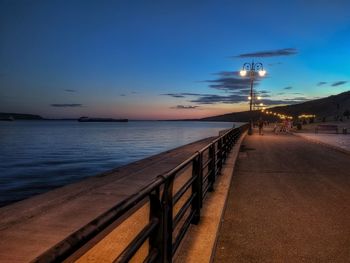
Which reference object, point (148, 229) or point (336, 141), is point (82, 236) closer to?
point (148, 229)

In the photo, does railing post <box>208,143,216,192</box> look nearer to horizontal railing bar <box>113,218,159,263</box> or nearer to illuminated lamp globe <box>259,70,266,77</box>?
horizontal railing bar <box>113,218,159,263</box>

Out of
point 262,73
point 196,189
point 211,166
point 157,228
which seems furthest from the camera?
point 262,73

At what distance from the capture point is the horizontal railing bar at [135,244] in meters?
2.48

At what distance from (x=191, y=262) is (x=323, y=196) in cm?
552

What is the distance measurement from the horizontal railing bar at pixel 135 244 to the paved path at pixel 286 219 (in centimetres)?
192

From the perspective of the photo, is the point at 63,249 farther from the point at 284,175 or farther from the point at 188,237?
the point at 284,175

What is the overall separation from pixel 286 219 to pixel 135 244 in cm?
470

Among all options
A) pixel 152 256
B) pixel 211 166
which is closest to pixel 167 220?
pixel 152 256

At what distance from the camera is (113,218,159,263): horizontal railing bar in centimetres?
248

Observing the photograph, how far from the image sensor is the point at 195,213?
614 centimetres

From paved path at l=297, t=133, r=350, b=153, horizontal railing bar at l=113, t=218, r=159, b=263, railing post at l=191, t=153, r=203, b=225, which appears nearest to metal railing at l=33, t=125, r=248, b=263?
horizontal railing bar at l=113, t=218, r=159, b=263

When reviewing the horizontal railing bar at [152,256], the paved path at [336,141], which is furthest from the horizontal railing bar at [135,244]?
the paved path at [336,141]

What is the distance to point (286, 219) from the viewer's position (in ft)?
22.4

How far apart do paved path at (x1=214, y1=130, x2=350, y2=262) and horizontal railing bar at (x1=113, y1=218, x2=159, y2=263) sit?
192 centimetres
